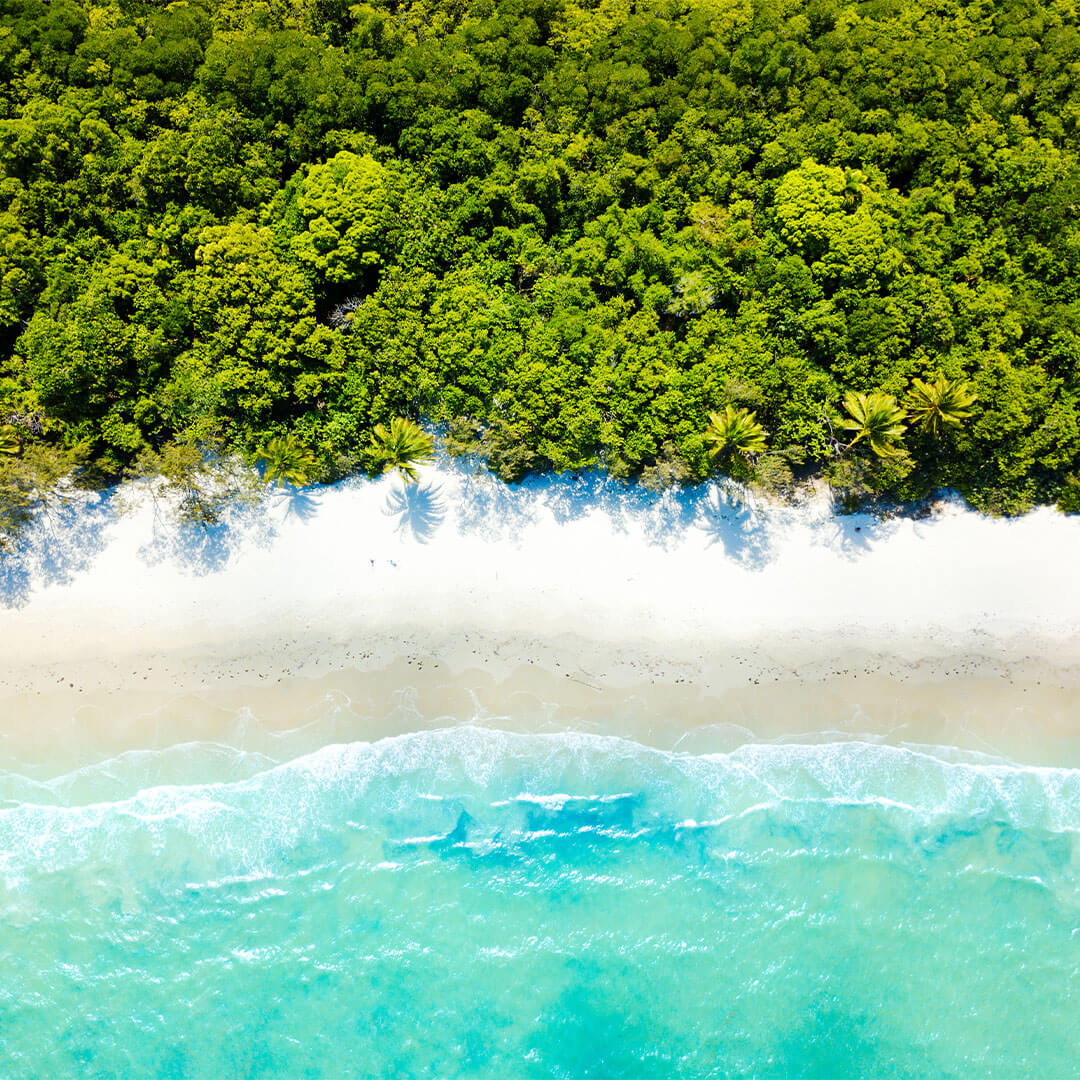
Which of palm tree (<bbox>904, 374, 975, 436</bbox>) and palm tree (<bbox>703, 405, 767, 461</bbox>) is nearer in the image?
palm tree (<bbox>904, 374, 975, 436</bbox>)

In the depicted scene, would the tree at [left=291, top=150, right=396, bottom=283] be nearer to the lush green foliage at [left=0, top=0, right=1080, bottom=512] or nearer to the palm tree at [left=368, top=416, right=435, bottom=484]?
the lush green foliage at [left=0, top=0, right=1080, bottom=512]

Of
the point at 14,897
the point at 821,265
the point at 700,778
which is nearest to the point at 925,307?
the point at 821,265

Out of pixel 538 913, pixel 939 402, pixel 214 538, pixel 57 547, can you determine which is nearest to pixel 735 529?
pixel 939 402

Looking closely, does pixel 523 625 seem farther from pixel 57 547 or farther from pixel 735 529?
pixel 57 547

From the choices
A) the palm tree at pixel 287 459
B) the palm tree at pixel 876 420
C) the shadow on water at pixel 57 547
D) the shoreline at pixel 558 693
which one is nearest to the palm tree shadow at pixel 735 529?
the shoreline at pixel 558 693

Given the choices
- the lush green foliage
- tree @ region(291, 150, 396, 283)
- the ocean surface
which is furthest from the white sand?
tree @ region(291, 150, 396, 283)

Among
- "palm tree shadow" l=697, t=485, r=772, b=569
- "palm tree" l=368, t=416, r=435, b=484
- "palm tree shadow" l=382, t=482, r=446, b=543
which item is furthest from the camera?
"palm tree shadow" l=382, t=482, r=446, b=543

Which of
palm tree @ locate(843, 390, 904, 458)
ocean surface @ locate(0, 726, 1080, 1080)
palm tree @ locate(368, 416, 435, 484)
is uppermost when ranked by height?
palm tree @ locate(368, 416, 435, 484)

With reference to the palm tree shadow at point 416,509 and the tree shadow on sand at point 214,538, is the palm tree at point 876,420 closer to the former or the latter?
the palm tree shadow at point 416,509
